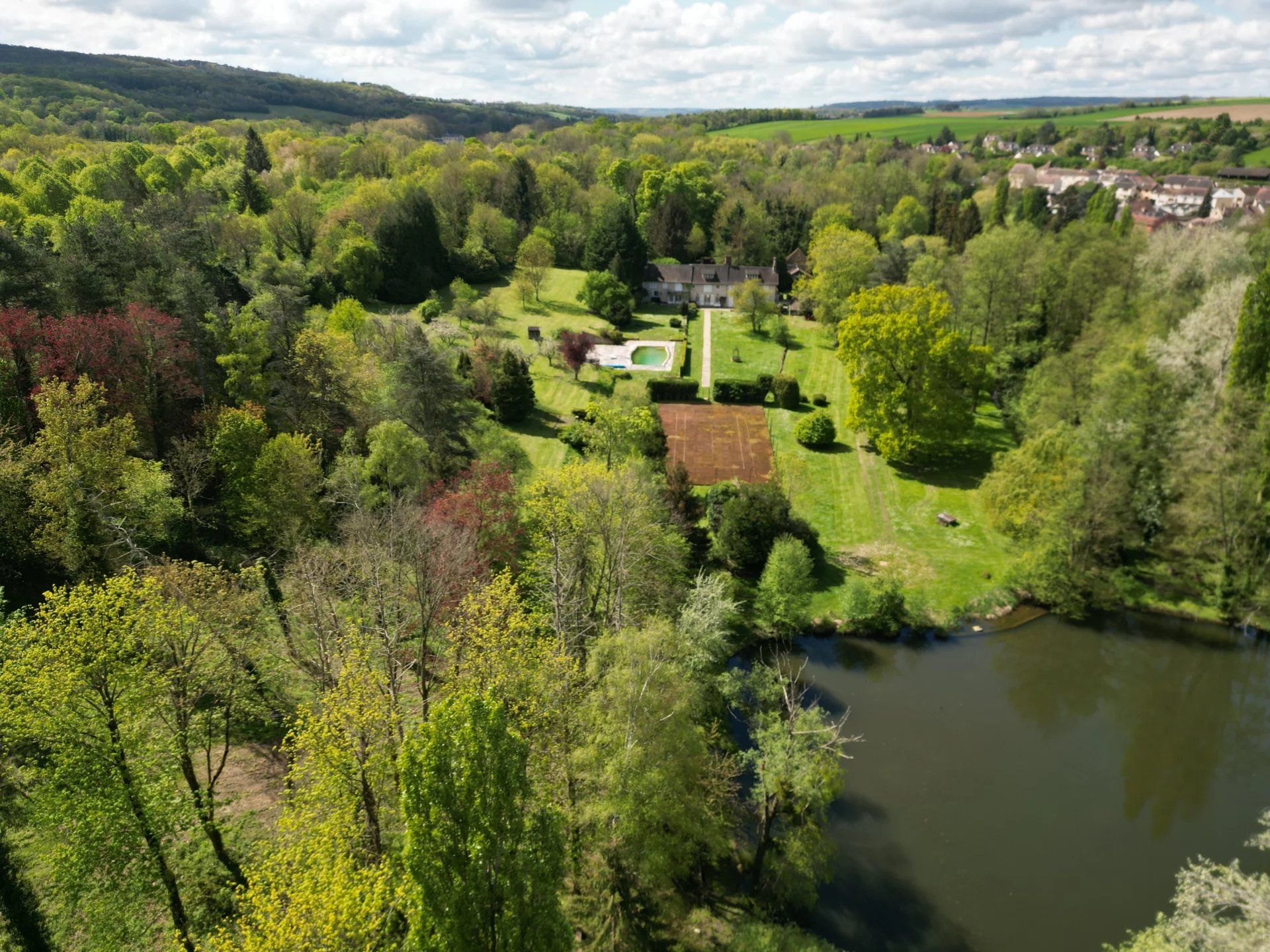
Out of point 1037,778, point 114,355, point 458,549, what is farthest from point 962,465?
point 114,355

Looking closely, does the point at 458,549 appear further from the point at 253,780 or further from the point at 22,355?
the point at 22,355

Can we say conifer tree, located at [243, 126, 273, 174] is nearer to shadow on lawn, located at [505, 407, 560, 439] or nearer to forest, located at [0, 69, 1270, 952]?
forest, located at [0, 69, 1270, 952]

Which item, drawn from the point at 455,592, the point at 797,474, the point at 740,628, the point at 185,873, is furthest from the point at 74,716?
the point at 797,474

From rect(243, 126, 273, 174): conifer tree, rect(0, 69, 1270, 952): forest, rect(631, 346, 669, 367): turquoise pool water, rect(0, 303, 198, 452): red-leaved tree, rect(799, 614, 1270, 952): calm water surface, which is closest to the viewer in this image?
rect(0, 69, 1270, 952): forest

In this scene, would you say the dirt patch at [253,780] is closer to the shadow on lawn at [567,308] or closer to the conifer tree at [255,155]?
the shadow on lawn at [567,308]

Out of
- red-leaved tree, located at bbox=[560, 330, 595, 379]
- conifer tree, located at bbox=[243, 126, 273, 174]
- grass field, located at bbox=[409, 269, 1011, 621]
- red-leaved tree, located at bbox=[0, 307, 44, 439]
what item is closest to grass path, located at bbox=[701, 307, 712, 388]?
grass field, located at bbox=[409, 269, 1011, 621]

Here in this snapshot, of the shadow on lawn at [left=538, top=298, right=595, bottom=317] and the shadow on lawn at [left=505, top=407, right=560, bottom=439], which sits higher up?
the shadow on lawn at [left=538, top=298, right=595, bottom=317]
